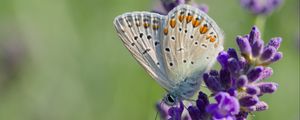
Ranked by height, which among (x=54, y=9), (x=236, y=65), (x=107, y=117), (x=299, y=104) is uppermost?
(x=54, y=9)

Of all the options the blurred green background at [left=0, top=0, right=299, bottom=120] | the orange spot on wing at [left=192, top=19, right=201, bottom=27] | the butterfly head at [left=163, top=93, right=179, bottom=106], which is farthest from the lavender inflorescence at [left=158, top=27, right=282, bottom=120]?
the blurred green background at [left=0, top=0, right=299, bottom=120]

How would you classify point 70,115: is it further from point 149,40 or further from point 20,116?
point 149,40

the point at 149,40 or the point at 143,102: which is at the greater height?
the point at 149,40

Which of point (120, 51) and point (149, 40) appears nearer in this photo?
point (149, 40)

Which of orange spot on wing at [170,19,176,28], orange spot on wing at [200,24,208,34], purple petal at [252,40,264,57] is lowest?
purple petal at [252,40,264,57]

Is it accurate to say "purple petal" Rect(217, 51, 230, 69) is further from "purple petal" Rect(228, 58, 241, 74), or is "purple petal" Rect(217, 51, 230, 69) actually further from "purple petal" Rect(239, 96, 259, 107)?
"purple petal" Rect(239, 96, 259, 107)

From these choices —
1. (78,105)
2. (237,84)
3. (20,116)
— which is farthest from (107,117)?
(237,84)
